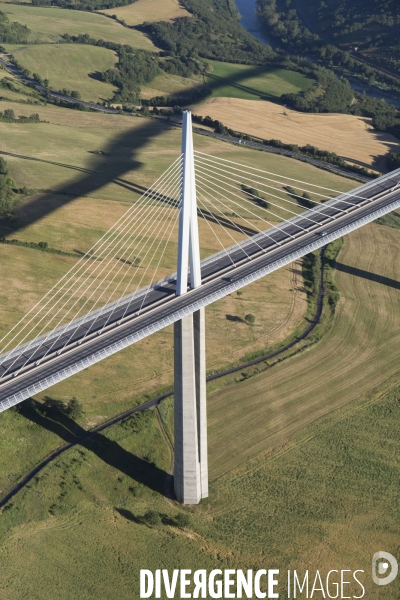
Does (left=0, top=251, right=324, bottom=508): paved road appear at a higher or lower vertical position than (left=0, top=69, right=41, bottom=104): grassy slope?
lower

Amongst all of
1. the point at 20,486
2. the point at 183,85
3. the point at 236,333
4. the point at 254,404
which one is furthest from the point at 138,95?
the point at 20,486

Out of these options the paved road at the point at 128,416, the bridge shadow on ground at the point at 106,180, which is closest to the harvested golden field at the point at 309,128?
the bridge shadow on ground at the point at 106,180

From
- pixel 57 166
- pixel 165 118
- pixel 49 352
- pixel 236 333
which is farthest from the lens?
pixel 165 118

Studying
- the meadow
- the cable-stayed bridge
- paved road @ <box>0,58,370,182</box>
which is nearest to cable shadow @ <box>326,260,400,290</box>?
the meadow

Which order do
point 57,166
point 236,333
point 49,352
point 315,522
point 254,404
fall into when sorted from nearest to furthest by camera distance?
point 49,352, point 315,522, point 254,404, point 236,333, point 57,166

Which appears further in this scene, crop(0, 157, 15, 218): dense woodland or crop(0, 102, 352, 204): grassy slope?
crop(0, 102, 352, 204): grassy slope

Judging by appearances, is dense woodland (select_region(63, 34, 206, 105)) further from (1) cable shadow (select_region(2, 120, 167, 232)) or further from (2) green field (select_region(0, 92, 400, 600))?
(2) green field (select_region(0, 92, 400, 600))

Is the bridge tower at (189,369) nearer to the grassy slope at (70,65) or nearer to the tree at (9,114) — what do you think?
the tree at (9,114)

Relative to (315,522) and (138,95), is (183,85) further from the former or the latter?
(315,522)
